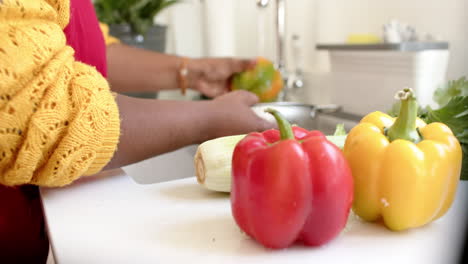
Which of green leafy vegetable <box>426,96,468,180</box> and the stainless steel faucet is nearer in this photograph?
green leafy vegetable <box>426,96,468,180</box>

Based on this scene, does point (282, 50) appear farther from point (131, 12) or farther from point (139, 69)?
point (131, 12)

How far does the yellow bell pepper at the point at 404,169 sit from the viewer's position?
314 millimetres

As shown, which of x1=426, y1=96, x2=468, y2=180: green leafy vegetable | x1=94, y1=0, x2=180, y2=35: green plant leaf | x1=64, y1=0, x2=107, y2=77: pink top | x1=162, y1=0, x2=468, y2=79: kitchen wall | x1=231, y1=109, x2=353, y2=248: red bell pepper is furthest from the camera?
x1=94, y1=0, x2=180, y2=35: green plant leaf

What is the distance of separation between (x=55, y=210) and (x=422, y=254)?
1.13 ft

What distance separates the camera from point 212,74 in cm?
111

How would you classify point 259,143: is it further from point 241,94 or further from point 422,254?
point 241,94

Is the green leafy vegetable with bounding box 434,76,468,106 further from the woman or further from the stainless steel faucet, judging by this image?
the stainless steel faucet

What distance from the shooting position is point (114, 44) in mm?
1069

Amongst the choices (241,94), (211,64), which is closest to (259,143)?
(241,94)

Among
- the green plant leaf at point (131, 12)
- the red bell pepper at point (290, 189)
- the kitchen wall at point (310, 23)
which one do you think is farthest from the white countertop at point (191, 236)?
the green plant leaf at point (131, 12)

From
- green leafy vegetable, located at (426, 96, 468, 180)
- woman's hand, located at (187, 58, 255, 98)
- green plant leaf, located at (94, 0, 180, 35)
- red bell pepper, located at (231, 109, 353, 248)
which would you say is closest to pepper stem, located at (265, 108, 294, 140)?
red bell pepper, located at (231, 109, 353, 248)

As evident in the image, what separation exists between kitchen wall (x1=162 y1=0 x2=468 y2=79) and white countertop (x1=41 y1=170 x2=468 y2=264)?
1.36 ft

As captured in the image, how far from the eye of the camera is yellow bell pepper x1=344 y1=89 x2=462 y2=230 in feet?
1.03

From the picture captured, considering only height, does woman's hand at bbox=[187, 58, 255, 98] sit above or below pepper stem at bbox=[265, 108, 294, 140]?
below
